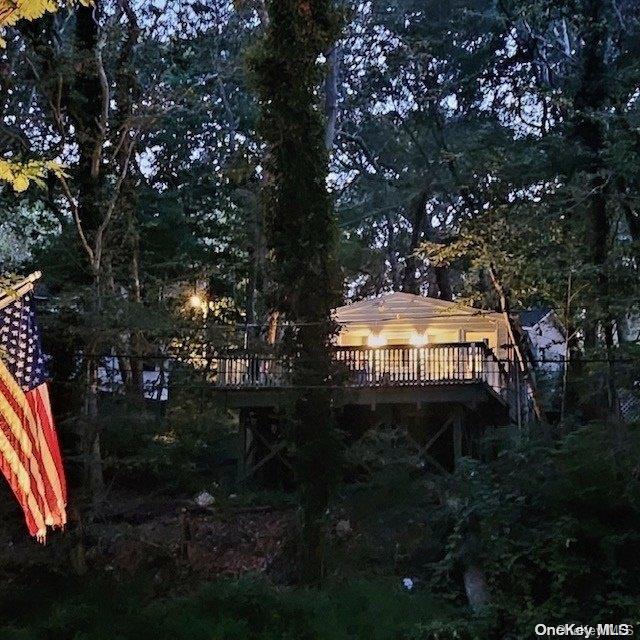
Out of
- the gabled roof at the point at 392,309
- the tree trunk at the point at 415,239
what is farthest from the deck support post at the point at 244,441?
the tree trunk at the point at 415,239

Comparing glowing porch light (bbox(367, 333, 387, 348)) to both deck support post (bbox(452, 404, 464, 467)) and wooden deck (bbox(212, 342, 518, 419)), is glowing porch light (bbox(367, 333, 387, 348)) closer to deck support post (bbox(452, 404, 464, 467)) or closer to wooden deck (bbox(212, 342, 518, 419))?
wooden deck (bbox(212, 342, 518, 419))

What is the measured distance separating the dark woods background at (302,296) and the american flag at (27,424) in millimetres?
1987

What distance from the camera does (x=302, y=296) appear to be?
11.0 meters

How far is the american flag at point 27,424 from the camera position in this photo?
23.0ft

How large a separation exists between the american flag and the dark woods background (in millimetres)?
1987

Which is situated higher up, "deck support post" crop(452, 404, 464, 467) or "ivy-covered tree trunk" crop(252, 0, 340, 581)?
"ivy-covered tree trunk" crop(252, 0, 340, 581)

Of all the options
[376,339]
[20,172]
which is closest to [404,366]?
[376,339]

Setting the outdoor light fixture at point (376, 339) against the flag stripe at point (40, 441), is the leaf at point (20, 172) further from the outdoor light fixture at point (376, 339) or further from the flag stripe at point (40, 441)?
the outdoor light fixture at point (376, 339)

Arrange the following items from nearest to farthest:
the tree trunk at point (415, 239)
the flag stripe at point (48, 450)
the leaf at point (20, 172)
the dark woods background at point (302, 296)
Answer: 1. the leaf at point (20, 172)
2. the flag stripe at point (48, 450)
3. the dark woods background at point (302, 296)
4. the tree trunk at point (415, 239)

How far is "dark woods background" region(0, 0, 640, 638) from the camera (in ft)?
32.2

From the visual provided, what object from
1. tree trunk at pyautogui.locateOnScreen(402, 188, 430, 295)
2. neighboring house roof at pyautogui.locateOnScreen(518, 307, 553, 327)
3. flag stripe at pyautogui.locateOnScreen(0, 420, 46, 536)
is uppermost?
tree trunk at pyautogui.locateOnScreen(402, 188, 430, 295)

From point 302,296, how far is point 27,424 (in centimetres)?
486

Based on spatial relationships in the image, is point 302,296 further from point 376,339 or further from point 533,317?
point 533,317

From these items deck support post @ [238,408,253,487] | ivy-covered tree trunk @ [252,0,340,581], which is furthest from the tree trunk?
ivy-covered tree trunk @ [252,0,340,581]
